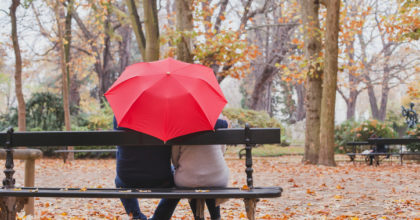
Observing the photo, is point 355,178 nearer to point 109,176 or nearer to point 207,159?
point 109,176

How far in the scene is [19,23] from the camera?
55.4 ft

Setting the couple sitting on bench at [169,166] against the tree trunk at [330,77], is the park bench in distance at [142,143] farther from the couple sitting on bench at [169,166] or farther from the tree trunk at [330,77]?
the tree trunk at [330,77]

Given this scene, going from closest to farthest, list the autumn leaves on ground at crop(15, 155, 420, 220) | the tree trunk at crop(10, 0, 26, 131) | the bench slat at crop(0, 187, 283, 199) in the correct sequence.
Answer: the bench slat at crop(0, 187, 283, 199) < the autumn leaves on ground at crop(15, 155, 420, 220) < the tree trunk at crop(10, 0, 26, 131)

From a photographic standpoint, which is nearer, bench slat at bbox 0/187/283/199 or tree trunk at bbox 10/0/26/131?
bench slat at bbox 0/187/283/199

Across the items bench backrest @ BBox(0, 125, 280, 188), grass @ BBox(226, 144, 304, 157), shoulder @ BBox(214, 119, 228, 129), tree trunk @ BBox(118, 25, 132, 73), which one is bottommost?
grass @ BBox(226, 144, 304, 157)

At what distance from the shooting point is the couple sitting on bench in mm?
3531

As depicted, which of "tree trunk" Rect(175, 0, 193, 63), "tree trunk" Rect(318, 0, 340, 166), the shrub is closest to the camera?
"tree trunk" Rect(318, 0, 340, 166)

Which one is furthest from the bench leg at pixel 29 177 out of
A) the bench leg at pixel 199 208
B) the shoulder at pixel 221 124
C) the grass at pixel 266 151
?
the grass at pixel 266 151

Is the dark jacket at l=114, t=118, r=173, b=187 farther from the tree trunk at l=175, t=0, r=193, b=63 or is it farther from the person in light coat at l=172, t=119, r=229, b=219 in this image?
the tree trunk at l=175, t=0, r=193, b=63

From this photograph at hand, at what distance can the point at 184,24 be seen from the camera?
43.4 feet

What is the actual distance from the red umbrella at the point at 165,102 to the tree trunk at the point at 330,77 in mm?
8875

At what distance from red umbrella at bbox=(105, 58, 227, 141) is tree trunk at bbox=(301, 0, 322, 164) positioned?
399 inches

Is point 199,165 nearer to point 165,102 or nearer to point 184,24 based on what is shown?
point 165,102

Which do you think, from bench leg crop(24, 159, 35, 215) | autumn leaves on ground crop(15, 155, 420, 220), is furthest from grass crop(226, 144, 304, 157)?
bench leg crop(24, 159, 35, 215)
